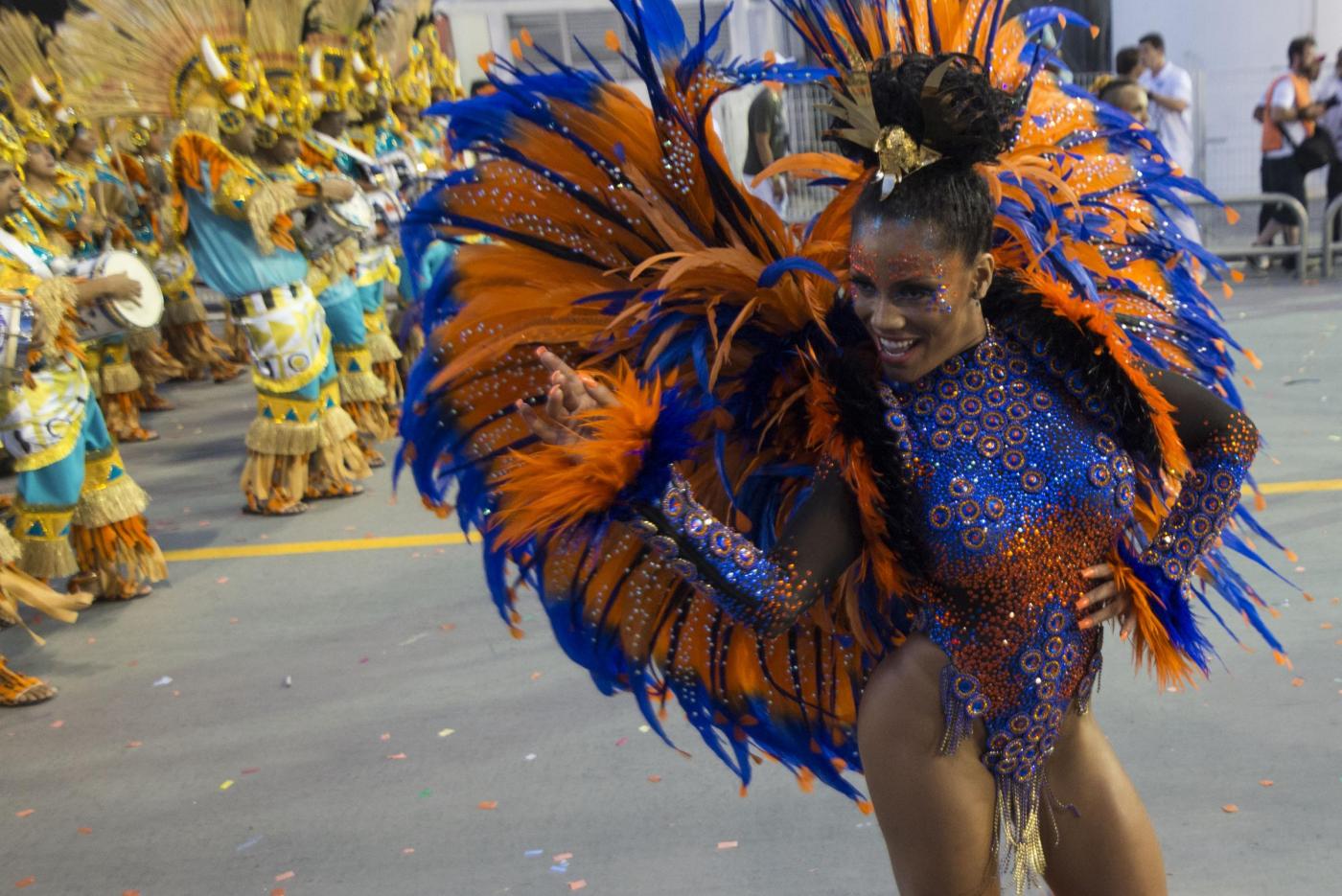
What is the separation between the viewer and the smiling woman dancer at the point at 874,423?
5.72 ft

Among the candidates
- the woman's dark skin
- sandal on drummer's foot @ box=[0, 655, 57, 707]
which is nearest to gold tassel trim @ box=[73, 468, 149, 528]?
sandal on drummer's foot @ box=[0, 655, 57, 707]

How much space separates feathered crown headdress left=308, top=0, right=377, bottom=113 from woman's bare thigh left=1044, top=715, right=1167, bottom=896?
16.8ft

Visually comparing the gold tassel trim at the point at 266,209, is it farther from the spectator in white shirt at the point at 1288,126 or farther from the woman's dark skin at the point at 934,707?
the spectator in white shirt at the point at 1288,126

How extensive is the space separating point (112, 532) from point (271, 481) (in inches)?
45.6

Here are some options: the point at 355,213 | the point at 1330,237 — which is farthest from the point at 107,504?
the point at 1330,237

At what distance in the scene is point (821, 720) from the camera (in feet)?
7.32

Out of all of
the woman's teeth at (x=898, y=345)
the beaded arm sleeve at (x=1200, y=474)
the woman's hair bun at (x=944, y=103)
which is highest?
the woman's hair bun at (x=944, y=103)

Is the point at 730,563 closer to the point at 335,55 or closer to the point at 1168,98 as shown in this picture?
the point at 335,55

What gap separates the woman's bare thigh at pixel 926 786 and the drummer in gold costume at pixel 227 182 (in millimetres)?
4175

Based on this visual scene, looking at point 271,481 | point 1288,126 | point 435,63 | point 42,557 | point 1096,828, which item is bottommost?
point 271,481

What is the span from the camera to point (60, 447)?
4426 millimetres

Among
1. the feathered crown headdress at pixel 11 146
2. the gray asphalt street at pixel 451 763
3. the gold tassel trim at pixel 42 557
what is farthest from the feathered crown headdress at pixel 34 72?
the gray asphalt street at pixel 451 763

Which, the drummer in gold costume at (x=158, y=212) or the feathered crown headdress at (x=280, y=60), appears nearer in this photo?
the feathered crown headdress at (x=280, y=60)

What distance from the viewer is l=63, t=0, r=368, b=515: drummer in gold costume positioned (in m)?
5.26
